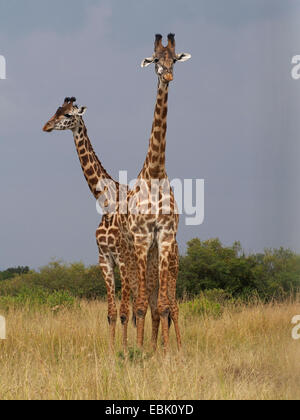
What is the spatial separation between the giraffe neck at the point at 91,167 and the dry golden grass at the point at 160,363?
8.09 ft

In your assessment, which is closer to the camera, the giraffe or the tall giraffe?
the giraffe

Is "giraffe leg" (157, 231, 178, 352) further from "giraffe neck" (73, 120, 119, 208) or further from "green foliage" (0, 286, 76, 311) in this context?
"green foliage" (0, 286, 76, 311)

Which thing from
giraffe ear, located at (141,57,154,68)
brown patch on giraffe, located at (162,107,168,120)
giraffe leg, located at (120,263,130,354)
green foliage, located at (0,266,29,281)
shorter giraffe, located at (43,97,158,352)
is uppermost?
giraffe ear, located at (141,57,154,68)

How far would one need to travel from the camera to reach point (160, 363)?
7137mm

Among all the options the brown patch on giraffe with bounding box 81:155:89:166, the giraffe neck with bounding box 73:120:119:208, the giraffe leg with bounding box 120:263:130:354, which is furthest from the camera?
the brown patch on giraffe with bounding box 81:155:89:166

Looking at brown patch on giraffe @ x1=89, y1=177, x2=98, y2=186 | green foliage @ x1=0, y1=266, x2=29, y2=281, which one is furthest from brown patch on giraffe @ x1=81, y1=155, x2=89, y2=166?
green foliage @ x1=0, y1=266, x2=29, y2=281

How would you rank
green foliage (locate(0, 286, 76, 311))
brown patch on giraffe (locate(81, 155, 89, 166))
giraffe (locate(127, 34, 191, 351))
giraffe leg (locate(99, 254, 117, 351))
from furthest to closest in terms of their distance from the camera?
green foliage (locate(0, 286, 76, 311)), brown patch on giraffe (locate(81, 155, 89, 166)), giraffe leg (locate(99, 254, 117, 351)), giraffe (locate(127, 34, 191, 351))

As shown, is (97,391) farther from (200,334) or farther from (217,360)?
(200,334)

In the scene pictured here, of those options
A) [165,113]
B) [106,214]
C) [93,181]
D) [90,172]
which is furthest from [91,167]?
[165,113]

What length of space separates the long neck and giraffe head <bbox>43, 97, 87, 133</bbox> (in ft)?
6.89

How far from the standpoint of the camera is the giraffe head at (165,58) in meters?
6.96

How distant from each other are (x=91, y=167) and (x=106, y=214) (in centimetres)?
89

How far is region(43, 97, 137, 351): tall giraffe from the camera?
8.48m

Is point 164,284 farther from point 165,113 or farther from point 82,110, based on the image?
point 82,110
